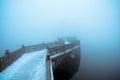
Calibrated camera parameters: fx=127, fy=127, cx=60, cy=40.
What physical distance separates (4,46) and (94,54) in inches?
1771

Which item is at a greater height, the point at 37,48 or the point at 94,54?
the point at 37,48

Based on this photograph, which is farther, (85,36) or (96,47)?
(85,36)

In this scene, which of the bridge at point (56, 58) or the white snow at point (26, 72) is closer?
the white snow at point (26, 72)

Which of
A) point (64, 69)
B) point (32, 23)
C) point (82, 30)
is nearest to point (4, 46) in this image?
point (32, 23)

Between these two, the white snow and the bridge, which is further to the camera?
the bridge

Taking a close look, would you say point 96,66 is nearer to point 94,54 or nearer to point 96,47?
point 94,54

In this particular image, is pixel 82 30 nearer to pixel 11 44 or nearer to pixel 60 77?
pixel 11 44

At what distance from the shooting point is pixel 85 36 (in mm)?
55344

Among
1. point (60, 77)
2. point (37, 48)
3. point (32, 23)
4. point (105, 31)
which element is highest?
point (32, 23)

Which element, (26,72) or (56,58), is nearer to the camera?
(26,72)

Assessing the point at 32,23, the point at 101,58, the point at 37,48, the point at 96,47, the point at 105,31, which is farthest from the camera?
the point at 32,23

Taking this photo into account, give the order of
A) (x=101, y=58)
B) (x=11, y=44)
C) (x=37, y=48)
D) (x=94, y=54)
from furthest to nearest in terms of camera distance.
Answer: (x=11, y=44) → (x=94, y=54) → (x=101, y=58) → (x=37, y=48)

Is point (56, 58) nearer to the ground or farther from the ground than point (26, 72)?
farther from the ground

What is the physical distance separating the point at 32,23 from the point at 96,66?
6193cm
